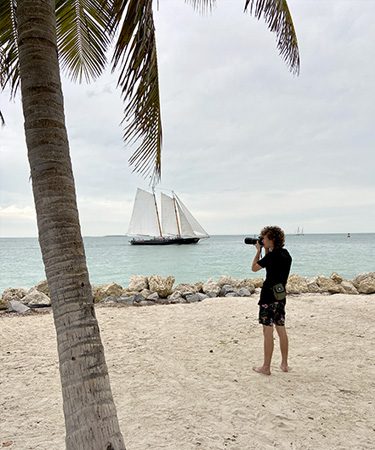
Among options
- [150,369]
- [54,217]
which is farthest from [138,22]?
[150,369]

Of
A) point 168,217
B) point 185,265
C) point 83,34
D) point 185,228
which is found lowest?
point 185,265

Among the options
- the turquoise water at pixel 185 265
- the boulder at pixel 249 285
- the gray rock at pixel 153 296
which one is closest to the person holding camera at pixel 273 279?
the gray rock at pixel 153 296

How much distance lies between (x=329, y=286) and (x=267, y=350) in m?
6.49

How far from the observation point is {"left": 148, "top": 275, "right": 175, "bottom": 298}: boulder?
9.23 meters

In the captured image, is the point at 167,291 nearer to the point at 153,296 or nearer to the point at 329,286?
the point at 153,296

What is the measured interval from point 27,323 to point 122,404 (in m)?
3.89

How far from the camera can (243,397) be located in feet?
12.0

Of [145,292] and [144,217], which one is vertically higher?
[144,217]

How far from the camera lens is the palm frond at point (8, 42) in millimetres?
3355

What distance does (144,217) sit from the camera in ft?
179

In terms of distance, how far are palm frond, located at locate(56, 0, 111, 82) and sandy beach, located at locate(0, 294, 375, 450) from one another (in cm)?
343

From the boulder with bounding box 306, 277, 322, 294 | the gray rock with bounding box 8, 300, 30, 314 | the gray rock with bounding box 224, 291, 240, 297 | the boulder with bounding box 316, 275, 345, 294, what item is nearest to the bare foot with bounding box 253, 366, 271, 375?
the gray rock with bounding box 224, 291, 240, 297

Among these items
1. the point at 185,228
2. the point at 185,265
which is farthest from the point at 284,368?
the point at 185,228

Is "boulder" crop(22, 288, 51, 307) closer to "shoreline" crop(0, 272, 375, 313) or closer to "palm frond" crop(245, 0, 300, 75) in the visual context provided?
"shoreline" crop(0, 272, 375, 313)
